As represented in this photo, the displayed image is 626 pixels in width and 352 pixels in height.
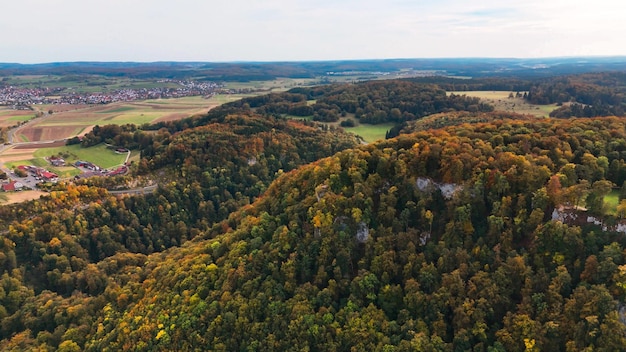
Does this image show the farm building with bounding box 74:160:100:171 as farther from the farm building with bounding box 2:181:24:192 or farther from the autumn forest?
the autumn forest

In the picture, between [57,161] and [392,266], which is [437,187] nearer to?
[392,266]

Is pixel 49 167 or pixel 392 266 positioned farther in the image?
pixel 49 167

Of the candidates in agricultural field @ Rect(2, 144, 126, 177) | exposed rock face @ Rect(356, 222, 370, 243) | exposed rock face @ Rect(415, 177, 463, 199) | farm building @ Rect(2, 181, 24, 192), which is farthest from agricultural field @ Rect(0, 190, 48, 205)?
exposed rock face @ Rect(415, 177, 463, 199)

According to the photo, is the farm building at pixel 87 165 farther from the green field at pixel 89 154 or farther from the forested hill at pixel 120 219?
the forested hill at pixel 120 219

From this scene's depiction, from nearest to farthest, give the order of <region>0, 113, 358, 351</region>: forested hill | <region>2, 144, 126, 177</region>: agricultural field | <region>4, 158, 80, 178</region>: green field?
<region>0, 113, 358, 351</region>: forested hill
<region>4, 158, 80, 178</region>: green field
<region>2, 144, 126, 177</region>: agricultural field

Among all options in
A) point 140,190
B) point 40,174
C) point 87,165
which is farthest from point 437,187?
point 87,165

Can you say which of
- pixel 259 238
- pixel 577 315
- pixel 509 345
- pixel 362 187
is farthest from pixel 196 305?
pixel 577 315

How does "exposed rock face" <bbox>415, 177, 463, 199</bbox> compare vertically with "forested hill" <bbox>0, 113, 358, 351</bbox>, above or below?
above

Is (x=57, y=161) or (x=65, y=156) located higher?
(x=65, y=156)
